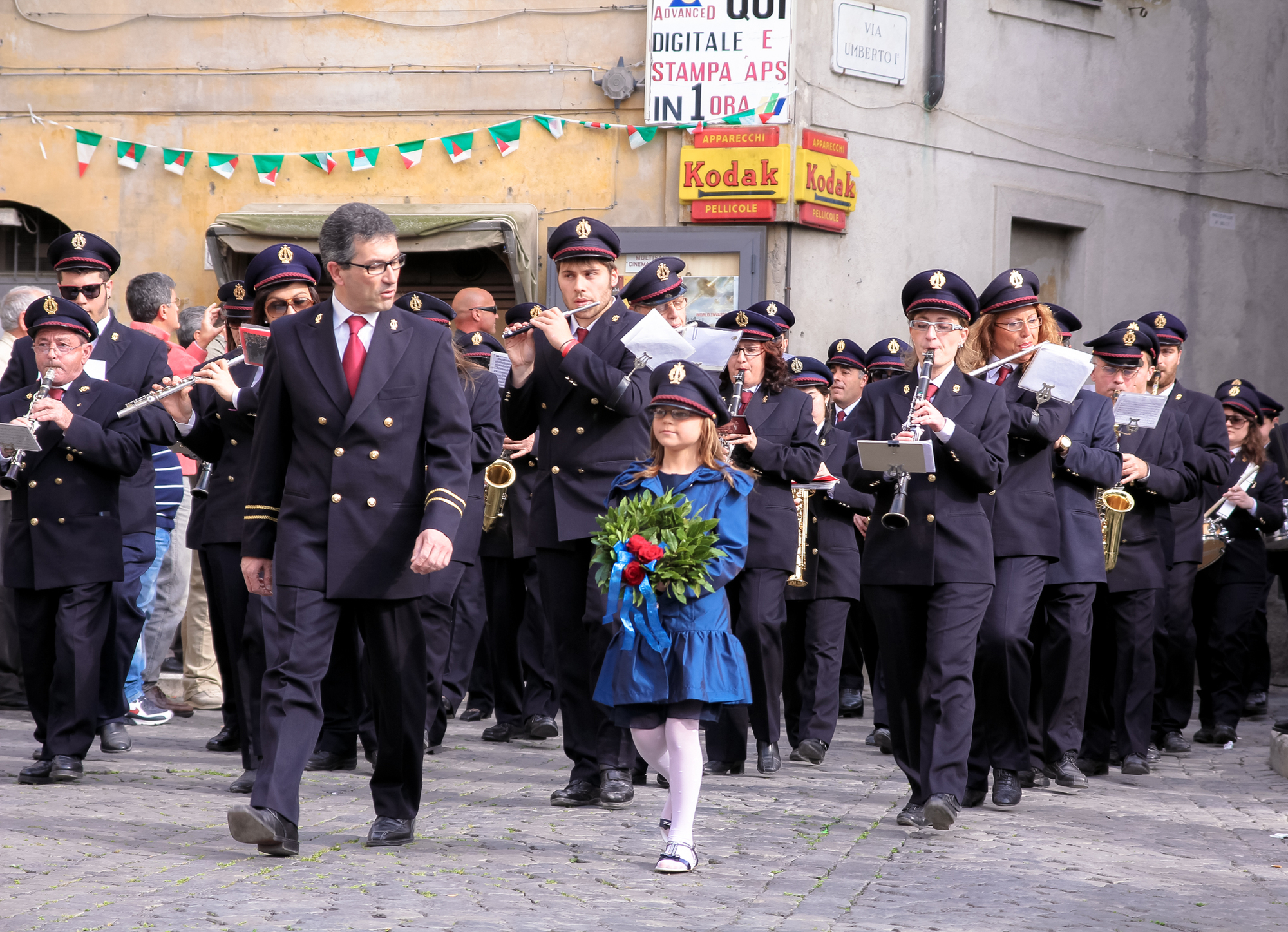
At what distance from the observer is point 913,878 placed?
6.05 meters

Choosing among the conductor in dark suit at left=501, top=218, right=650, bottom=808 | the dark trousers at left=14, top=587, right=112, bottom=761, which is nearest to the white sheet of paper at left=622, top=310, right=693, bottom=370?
the conductor in dark suit at left=501, top=218, right=650, bottom=808

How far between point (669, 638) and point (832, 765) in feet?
10.4

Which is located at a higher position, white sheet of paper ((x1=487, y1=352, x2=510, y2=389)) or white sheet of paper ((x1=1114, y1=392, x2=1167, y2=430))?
white sheet of paper ((x1=487, y1=352, x2=510, y2=389))

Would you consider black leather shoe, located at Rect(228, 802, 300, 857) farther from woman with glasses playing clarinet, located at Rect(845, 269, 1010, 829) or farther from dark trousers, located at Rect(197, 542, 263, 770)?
woman with glasses playing clarinet, located at Rect(845, 269, 1010, 829)

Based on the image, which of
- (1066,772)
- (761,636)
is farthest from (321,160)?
(1066,772)

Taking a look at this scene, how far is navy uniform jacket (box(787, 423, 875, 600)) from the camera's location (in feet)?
32.7

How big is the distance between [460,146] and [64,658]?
8.69m

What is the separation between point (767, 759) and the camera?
343 inches

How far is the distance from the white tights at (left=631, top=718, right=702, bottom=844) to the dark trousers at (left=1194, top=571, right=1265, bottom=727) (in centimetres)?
587

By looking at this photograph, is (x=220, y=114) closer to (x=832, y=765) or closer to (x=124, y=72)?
(x=124, y=72)

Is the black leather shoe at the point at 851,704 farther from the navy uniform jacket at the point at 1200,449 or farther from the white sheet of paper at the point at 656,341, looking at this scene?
the white sheet of paper at the point at 656,341

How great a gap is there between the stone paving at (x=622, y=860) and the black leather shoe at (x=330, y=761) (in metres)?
0.21

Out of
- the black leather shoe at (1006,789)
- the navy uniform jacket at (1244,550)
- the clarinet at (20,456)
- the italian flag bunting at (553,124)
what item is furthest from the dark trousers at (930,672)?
the italian flag bunting at (553,124)

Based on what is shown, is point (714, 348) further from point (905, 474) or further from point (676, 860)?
point (676, 860)
